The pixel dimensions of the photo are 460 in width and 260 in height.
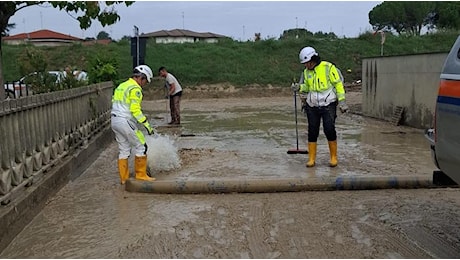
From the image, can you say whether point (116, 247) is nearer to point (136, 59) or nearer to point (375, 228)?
point (375, 228)

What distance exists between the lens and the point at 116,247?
16.7 ft

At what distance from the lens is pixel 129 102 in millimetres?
7465

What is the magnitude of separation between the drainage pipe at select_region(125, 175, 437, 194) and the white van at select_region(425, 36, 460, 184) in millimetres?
2358

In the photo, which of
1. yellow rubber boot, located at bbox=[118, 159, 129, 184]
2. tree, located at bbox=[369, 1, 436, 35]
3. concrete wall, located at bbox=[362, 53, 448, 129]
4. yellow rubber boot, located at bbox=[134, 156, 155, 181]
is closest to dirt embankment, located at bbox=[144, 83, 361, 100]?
concrete wall, located at bbox=[362, 53, 448, 129]

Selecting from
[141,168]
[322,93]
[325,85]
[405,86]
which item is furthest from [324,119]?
[405,86]

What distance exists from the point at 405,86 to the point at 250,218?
969 cm

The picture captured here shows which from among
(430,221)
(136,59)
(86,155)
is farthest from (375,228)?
(136,59)

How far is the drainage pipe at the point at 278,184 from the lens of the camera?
7035 millimetres

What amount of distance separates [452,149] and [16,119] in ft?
14.2

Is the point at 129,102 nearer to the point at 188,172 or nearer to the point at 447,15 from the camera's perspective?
the point at 188,172

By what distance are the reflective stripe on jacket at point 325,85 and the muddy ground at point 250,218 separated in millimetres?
1043

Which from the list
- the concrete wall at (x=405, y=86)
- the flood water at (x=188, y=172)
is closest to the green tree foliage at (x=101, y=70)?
the flood water at (x=188, y=172)

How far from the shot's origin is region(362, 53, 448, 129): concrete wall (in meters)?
13.0

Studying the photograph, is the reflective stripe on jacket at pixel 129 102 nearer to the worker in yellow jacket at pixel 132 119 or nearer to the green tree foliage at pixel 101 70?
the worker in yellow jacket at pixel 132 119
